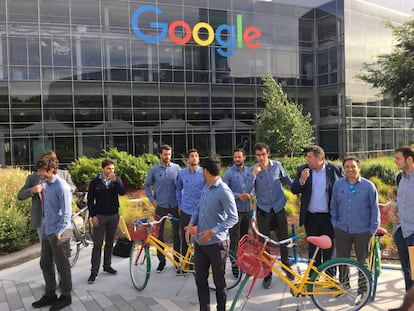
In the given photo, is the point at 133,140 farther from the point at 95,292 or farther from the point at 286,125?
the point at 95,292

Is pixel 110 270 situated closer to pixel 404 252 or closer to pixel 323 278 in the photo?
pixel 323 278

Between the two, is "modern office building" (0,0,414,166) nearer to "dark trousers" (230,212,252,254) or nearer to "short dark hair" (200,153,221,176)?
"dark trousers" (230,212,252,254)

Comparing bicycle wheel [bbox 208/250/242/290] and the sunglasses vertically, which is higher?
the sunglasses

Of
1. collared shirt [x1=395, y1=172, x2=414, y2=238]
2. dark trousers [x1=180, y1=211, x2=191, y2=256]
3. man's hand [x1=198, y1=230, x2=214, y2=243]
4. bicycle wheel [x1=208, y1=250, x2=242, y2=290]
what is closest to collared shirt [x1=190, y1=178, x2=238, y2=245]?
man's hand [x1=198, y1=230, x2=214, y2=243]

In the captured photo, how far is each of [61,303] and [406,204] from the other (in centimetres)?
424

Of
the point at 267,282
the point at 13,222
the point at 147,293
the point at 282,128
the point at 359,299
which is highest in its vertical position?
the point at 282,128

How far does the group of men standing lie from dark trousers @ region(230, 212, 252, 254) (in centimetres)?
1

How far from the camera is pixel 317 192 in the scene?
16.8 ft

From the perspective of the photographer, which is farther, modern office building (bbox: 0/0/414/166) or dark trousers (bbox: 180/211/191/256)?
modern office building (bbox: 0/0/414/166)

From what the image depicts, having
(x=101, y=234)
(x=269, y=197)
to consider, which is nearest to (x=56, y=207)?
(x=101, y=234)

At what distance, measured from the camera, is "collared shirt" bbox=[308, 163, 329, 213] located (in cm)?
507

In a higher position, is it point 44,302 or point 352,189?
point 352,189

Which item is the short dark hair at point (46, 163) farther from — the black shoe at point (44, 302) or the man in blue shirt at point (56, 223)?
the black shoe at point (44, 302)

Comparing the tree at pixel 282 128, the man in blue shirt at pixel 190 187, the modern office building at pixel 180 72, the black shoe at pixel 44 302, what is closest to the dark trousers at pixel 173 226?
the man in blue shirt at pixel 190 187
